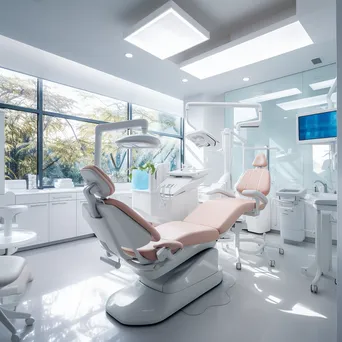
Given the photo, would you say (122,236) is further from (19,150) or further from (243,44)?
(19,150)

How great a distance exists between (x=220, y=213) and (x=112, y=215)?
114 cm

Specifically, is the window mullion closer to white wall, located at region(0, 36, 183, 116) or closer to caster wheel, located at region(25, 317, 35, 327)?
white wall, located at region(0, 36, 183, 116)

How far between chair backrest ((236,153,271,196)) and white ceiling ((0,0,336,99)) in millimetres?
1549

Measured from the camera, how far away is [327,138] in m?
2.41

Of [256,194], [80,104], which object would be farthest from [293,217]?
[80,104]

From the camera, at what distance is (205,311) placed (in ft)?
5.84

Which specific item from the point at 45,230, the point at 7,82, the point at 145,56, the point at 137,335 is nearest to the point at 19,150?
the point at 7,82

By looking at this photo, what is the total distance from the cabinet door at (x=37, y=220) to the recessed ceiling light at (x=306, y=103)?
13.1 feet

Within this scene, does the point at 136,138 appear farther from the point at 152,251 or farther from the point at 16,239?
the point at 16,239

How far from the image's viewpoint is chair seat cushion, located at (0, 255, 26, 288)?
1.29m

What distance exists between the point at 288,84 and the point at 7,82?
4.33 meters

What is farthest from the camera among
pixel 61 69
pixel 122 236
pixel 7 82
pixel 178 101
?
pixel 178 101

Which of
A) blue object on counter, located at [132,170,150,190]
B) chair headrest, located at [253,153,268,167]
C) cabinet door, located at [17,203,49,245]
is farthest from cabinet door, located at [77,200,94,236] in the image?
chair headrest, located at [253,153,268,167]

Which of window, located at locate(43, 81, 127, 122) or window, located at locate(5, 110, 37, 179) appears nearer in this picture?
window, located at locate(5, 110, 37, 179)
